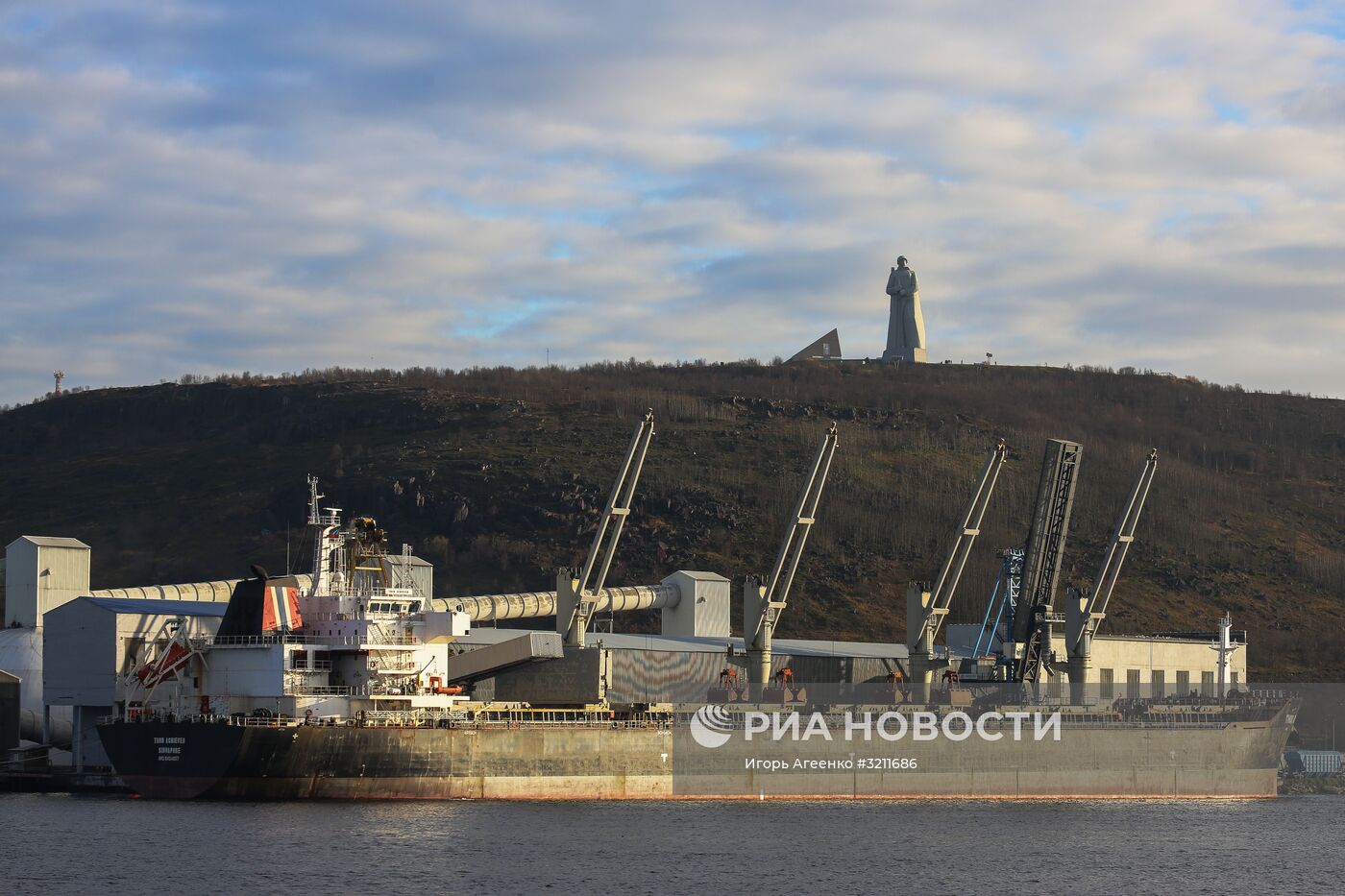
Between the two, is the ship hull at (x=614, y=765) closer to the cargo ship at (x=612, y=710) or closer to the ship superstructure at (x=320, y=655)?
the cargo ship at (x=612, y=710)

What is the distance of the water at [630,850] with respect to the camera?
136 ft

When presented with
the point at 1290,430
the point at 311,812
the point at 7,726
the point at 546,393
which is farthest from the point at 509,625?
the point at 1290,430

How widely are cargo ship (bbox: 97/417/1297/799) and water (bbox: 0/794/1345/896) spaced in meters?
1.58

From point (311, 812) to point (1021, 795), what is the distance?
93.9 feet

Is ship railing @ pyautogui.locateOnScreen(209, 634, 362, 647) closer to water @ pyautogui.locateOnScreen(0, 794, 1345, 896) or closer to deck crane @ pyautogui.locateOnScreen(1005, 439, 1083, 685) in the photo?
water @ pyautogui.locateOnScreen(0, 794, 1345, 896)

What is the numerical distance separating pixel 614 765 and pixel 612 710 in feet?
9.25

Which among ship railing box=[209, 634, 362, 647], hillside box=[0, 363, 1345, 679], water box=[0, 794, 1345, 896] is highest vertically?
hillside box=[0, 363, 1345, 679]

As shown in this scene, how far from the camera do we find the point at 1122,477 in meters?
149

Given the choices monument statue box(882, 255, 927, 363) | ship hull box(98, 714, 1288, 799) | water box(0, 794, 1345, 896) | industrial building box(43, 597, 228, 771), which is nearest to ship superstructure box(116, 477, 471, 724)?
industrial building box(43, 597, 228, 771)

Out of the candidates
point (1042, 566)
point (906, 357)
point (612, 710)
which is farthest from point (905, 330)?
point (612, 710)

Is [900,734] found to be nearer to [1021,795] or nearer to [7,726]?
[1021,795]

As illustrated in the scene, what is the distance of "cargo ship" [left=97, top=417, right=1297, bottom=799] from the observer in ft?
178

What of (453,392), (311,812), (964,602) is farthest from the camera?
(453,392)

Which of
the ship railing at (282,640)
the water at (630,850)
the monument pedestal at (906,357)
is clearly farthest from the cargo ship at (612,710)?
the monument pedestal at (906,357)
